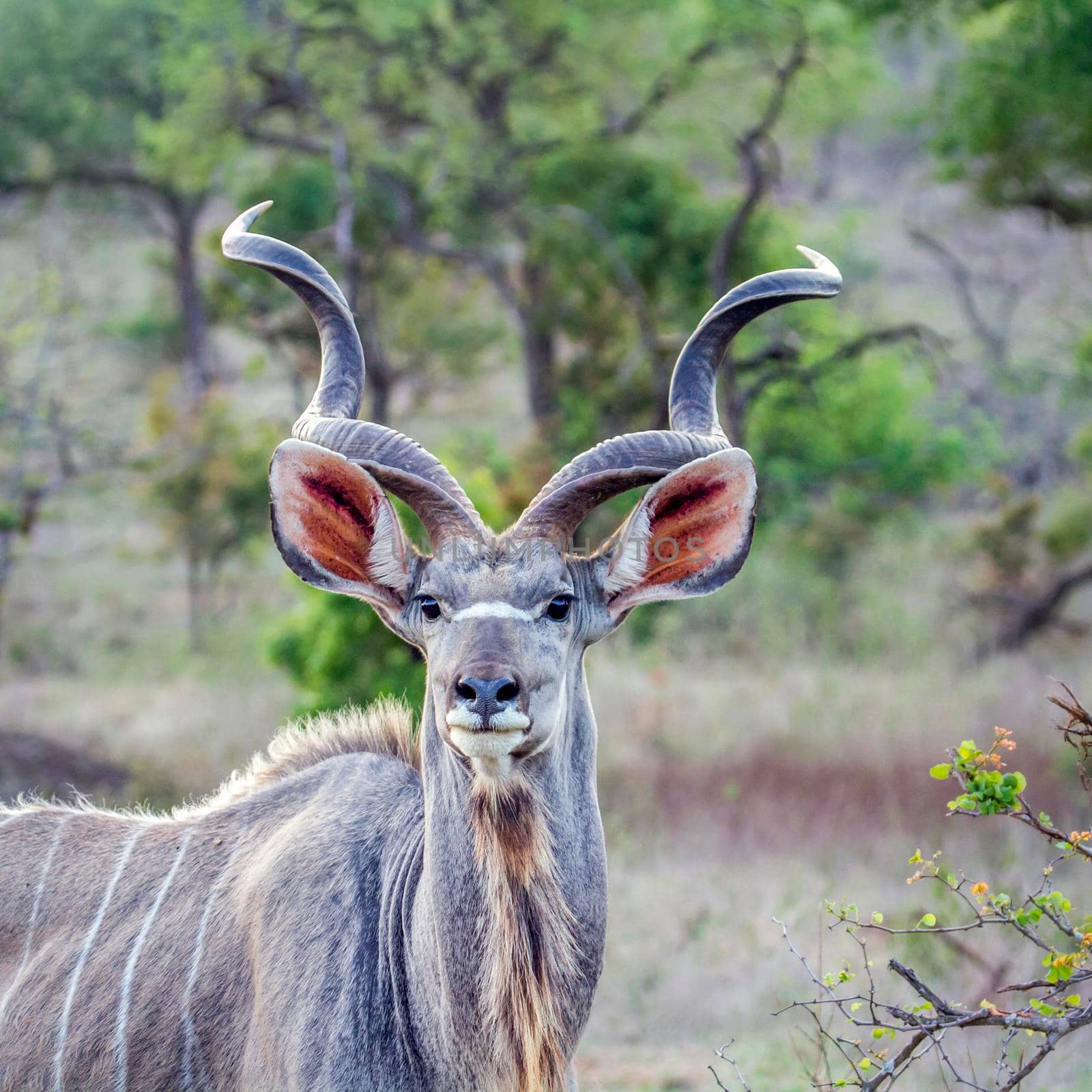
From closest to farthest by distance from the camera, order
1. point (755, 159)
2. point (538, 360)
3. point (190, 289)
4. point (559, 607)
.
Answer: point (559, 607)
point (755, 159)
point (538, 360)
point (190, 289)

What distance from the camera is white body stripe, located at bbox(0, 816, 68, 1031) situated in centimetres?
418

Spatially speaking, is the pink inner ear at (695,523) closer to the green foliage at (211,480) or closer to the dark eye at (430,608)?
the dark eye at (430,608)

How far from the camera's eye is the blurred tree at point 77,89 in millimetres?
20531

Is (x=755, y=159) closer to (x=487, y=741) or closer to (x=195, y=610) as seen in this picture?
(x=195, y=610)

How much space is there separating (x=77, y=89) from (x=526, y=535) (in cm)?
1979

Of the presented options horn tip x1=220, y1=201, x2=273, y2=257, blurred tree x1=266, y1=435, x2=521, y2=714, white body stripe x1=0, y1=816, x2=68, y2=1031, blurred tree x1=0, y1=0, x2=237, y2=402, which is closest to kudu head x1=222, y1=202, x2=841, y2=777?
horn tip x1=220, y1=201, x2=273, y2=257

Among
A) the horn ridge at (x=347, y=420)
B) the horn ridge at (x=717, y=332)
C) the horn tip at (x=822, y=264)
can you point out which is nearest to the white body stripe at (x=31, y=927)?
the horn ridge at (x=347, y=420)

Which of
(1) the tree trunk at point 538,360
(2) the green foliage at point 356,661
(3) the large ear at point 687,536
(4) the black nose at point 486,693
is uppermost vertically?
(1) the tree trunk at point 538,360

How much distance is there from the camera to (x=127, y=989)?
4047mm

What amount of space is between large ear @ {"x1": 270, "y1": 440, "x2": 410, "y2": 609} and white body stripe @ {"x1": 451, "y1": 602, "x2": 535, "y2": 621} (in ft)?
0.99

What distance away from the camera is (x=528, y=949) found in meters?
3.61

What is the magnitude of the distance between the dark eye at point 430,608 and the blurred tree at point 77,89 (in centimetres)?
1710

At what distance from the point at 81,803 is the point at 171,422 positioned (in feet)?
42.1

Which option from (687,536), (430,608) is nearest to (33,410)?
(430,608)
